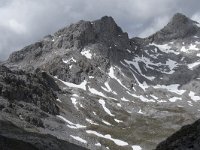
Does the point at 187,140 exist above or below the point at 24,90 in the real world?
below

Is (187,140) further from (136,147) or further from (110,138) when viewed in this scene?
(110,138)

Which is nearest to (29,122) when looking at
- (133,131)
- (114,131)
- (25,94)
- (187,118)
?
(25,94)

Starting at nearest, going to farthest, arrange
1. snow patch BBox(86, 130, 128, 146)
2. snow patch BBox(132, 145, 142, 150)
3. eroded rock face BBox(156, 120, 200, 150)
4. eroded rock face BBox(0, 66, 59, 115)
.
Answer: eroded rock face BBox(156, 120, 200, 150)
snow patch BBox(132, 145, 142, 150)
snow patch BBox(86, 130, 128, 146)
eroded rock face BBox(0, 66, 59, 115)

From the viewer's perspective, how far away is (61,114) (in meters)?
Result: 176

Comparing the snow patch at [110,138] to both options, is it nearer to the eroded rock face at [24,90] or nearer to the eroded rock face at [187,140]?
the eroded rock face at [24,90]

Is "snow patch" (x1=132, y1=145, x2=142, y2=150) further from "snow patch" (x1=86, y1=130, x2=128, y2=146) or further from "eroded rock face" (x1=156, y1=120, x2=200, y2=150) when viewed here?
"eroded rock face" (x1=156, y1=120, x2=200, y2=150)

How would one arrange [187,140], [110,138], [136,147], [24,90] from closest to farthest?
1. [187,140]
2. [136,147]
3. [110,138]
4. [24,90]

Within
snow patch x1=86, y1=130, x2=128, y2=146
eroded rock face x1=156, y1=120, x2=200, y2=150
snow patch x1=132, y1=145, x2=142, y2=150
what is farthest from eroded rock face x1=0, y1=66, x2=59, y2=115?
eroded rock face x1=156, y1=120, x2=200, y2=150

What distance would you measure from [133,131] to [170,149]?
484ft

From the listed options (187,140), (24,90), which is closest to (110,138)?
(24,90)

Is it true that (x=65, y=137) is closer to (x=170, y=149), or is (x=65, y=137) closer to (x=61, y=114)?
(x=61, y=114)

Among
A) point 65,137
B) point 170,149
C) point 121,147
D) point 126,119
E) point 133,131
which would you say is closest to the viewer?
point 170,149

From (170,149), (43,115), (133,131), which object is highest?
(133,131)

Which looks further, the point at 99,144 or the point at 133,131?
the point at 133,131
